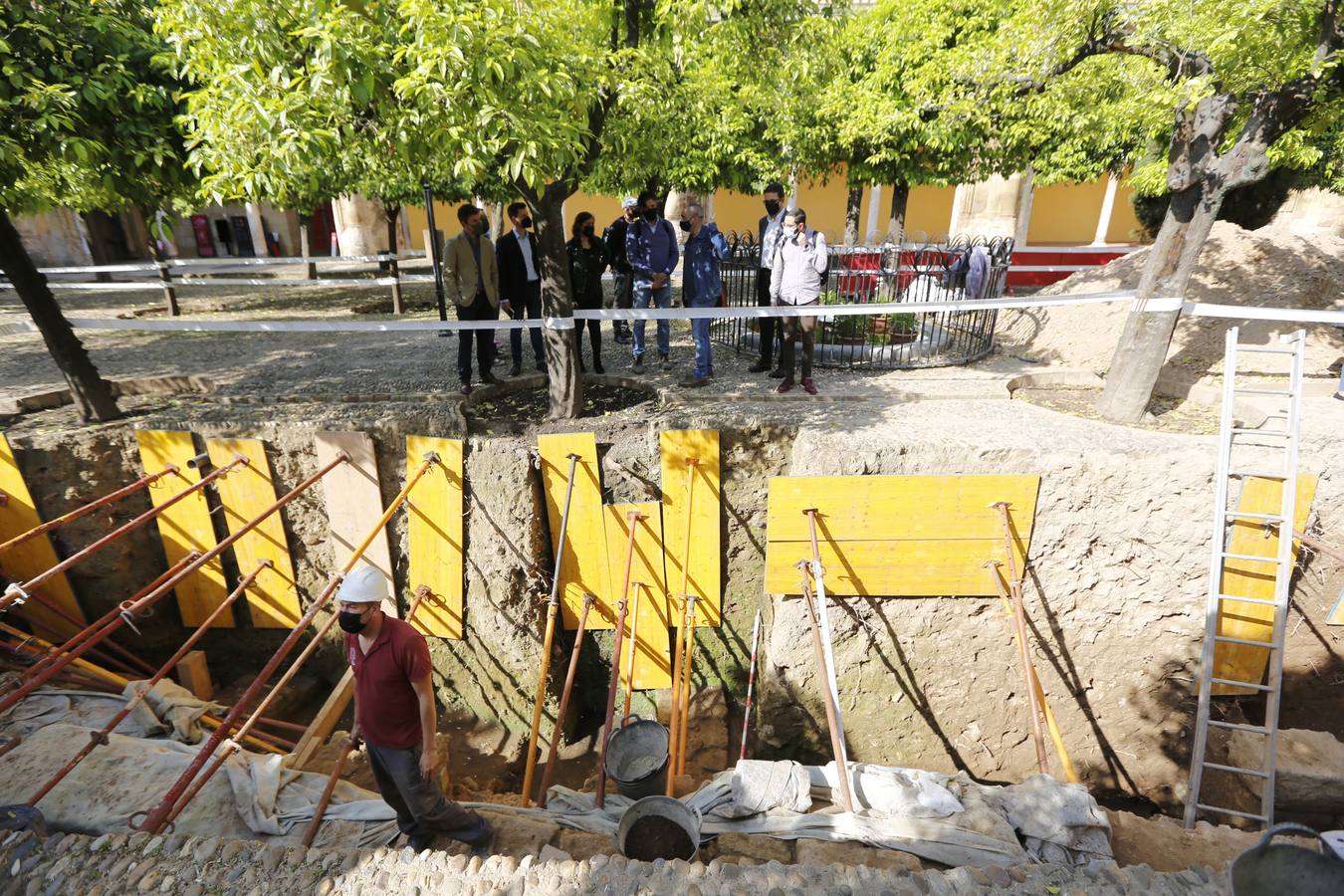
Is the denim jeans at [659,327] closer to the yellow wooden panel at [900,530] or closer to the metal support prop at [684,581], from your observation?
the metal support prop at [684,581]

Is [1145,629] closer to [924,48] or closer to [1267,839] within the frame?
[1267,839]

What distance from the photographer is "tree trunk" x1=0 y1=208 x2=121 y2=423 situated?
500cm

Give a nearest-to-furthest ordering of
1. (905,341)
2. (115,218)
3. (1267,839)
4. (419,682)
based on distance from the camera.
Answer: (1267,839)
(419,682)
(905,341)
(115,218)

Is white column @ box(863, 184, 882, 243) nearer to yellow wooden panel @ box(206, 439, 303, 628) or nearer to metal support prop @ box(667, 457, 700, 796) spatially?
metal support prop @ box(667, 457, 700, 796)

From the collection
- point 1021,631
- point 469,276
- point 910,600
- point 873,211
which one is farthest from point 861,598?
point 873,211

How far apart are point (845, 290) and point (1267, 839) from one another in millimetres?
7185

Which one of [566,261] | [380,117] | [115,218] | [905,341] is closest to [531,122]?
Answer: [380,117]

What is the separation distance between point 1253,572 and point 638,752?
4.80 m

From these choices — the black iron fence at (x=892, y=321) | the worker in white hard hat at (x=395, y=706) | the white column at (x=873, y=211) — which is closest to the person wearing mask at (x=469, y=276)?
the black iron fence at (x=892, y=321)

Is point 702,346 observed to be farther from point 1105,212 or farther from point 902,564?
point 1105,212

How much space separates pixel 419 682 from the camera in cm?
305

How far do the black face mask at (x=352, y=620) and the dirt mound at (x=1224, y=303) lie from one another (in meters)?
7.66

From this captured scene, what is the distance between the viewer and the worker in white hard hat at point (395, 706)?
2.99 meters

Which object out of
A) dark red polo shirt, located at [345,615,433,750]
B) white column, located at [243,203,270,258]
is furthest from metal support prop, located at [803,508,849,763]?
white column, located at [243,203,270,258]
